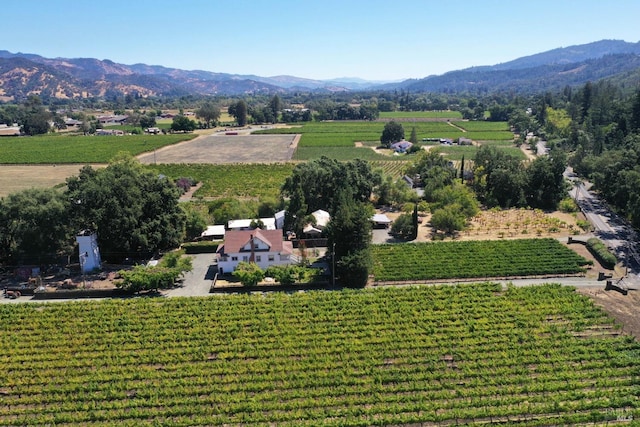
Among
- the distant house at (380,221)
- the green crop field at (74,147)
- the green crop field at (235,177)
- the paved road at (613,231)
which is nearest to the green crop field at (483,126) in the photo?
the green crop field at (235,177)

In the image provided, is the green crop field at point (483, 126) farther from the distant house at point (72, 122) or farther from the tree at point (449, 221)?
the distant house at point (72, 122)

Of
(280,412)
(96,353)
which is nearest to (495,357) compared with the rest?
(280,412)

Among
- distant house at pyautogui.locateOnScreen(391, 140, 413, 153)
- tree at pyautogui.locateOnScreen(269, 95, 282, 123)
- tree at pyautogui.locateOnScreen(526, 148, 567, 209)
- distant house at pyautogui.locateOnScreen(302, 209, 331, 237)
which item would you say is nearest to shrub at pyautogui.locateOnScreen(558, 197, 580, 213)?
tree at pyautogui.locateOnScreen(526, 148, 567, 209)

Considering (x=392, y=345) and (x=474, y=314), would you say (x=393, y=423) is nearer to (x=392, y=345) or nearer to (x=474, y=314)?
(x=392, y=345)

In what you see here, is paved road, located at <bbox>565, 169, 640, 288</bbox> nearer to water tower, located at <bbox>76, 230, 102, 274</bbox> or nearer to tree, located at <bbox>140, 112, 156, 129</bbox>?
water tower, located at <bbox>76, 230, 102, 274</bbox>

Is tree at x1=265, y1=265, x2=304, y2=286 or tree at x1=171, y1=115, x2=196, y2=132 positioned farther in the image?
tree at x1=171, y1=115, x2=196, y2=132

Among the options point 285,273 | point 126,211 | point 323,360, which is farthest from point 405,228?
point 126,211
